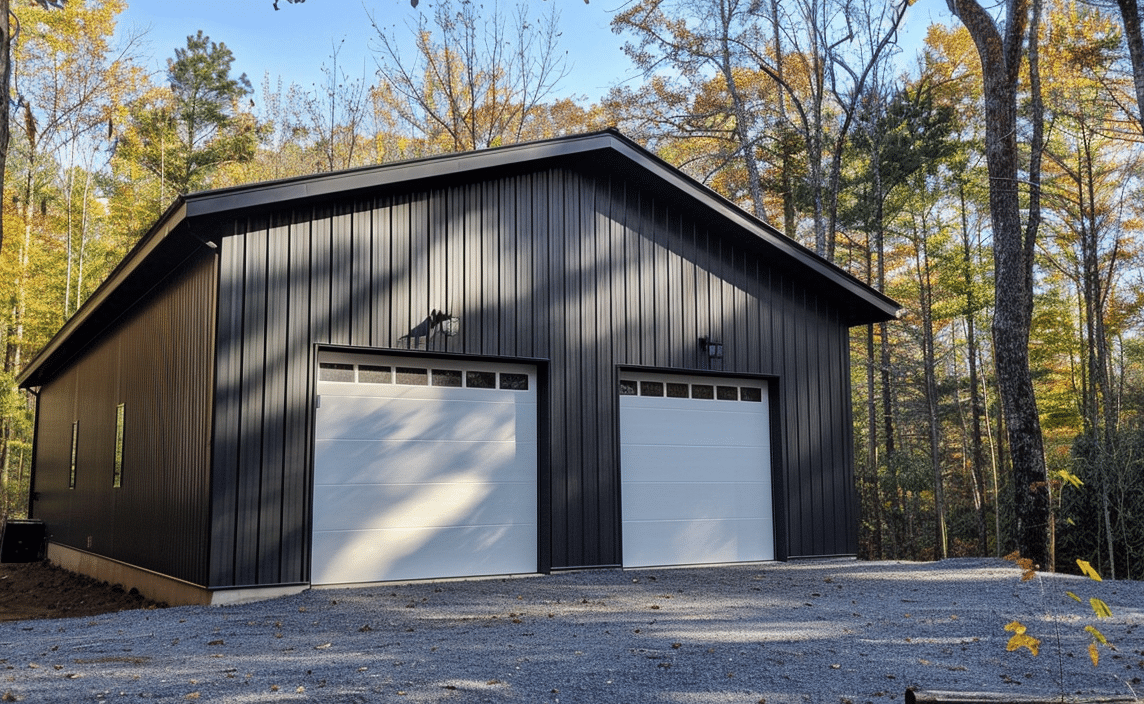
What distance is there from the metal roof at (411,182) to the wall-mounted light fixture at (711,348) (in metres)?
1.32

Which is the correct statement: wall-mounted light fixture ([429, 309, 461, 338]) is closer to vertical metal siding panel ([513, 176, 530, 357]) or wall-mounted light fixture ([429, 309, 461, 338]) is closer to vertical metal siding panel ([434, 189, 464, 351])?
vertical metal siding panel ([434, 189, 464, 351])

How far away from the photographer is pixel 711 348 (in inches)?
384

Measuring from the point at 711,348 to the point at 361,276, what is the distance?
13.4 ft

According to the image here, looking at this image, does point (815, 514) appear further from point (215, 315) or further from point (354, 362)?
point (215, 315)

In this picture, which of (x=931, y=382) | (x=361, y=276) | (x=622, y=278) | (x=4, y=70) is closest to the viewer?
(x=4, y=70)

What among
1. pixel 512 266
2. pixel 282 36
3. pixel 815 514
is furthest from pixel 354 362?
pixel 282 36

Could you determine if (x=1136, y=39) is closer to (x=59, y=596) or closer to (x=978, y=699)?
(x=978, y=699)

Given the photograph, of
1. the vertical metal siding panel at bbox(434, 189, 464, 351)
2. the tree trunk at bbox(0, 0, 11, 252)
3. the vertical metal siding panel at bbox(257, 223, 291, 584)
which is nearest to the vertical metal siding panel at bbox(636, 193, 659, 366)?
the vertical metal siding panel at bbox(434, 189, 464, 351)

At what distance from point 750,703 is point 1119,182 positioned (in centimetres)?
1856

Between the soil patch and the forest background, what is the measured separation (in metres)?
8.76

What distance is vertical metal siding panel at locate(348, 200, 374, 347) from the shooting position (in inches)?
301

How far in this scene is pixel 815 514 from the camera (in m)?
10.2

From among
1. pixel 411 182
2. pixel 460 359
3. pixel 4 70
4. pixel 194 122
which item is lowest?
pixel 460 359

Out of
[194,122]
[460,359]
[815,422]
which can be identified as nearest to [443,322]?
[460,359]
